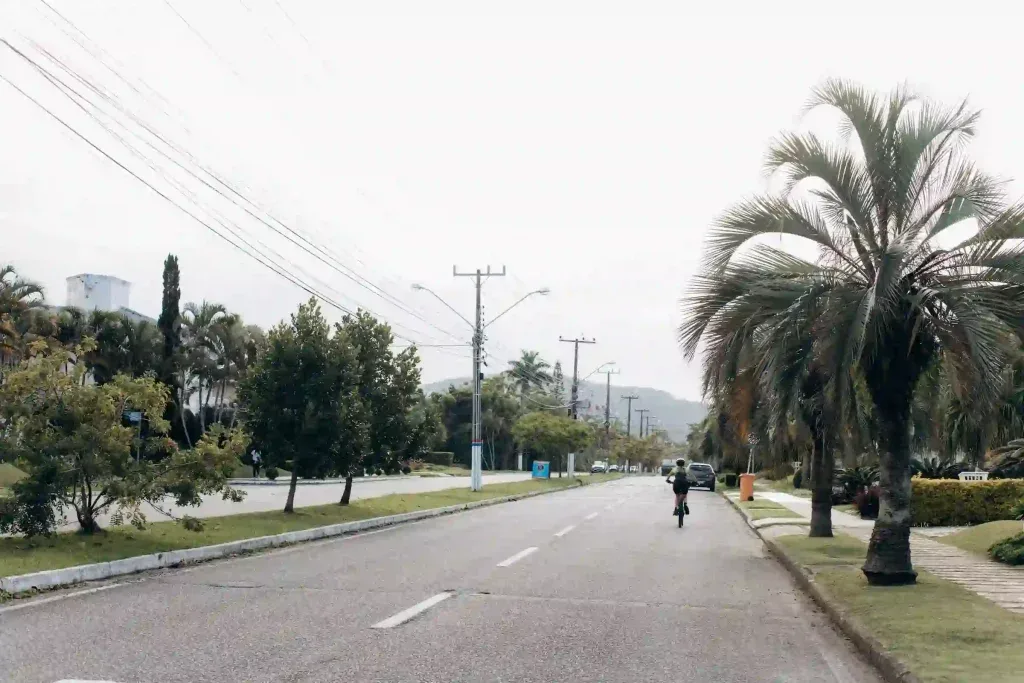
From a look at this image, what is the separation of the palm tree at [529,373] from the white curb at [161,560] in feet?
321

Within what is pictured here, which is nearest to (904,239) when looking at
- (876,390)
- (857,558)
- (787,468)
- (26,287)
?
(876,390)

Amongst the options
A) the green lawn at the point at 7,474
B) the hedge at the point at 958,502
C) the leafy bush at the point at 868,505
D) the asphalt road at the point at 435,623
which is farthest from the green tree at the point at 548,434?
the asphalt road at the point at 435,623

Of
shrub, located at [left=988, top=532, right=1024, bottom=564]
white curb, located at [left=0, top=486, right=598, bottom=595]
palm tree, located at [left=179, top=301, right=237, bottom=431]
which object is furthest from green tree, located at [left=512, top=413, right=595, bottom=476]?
shrub, located at [left=988, top=532, right=1024, bottom=564]

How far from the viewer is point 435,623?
870 cm

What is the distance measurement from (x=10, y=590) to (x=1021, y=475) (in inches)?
967

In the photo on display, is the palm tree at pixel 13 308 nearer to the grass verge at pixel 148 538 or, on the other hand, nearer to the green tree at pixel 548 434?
the grass verge at pixel 148 538

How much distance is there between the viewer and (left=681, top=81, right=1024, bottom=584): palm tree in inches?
414

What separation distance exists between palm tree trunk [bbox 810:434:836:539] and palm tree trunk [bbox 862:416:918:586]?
5.82m

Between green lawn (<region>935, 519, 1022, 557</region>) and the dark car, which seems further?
the dark car

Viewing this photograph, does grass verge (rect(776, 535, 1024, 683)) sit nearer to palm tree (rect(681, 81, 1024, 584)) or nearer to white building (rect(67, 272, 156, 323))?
palm tree (rect(681, 81, 1024, 584))

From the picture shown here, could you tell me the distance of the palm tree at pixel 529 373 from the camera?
11912cm

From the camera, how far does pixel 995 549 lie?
15.0 metres

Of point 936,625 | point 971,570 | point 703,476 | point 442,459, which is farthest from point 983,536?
point 442,459

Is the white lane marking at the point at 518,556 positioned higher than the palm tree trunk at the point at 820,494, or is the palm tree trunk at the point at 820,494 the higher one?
the palm tree trunk at the point at 820,494
